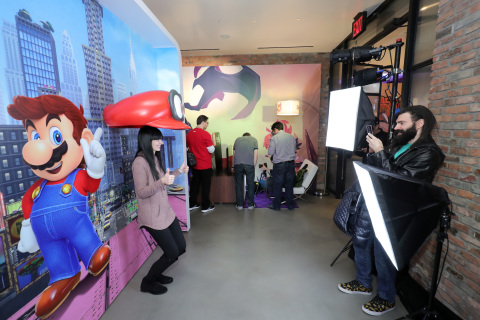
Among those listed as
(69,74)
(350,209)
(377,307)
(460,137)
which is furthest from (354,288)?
(69,74)

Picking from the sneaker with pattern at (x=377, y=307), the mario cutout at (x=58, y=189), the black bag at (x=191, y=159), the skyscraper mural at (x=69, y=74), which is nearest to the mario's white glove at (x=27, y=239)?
the mario cutout at (x=58, y=189)

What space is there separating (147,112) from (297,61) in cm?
443

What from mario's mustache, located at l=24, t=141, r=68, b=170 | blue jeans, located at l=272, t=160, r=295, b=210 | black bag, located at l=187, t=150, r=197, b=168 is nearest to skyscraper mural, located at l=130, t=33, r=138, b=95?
mario's mustache, located at l=24, t=141, r=68, b=170

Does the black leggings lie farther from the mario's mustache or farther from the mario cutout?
the mario's mustache

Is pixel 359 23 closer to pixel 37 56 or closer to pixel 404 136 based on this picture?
pixel 404 136

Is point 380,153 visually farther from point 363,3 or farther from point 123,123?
point 363,3

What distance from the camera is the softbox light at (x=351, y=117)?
5.42ft

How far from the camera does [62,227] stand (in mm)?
1286

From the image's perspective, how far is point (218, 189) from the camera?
4.46m

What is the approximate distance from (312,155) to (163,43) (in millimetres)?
3714

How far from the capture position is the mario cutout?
115cm

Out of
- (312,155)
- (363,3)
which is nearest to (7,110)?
(363,3)

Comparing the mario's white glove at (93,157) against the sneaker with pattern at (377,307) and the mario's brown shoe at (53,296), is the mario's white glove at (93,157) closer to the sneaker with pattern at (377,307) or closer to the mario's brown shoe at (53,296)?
the mario's brown shoe at (53,296)

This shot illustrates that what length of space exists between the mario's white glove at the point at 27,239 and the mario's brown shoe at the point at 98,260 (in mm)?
397
